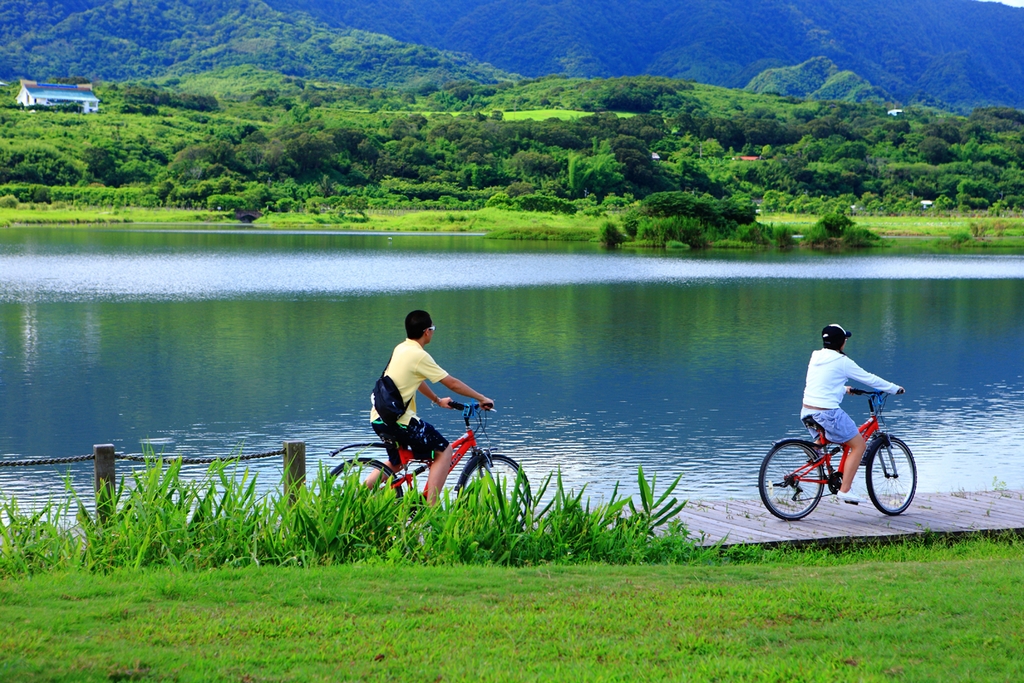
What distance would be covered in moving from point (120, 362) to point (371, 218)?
96184mm

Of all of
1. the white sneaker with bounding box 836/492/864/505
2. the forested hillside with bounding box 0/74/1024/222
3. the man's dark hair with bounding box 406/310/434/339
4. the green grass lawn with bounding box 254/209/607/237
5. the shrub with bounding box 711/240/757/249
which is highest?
the forested hillside with bounding box 0/74/1024/222

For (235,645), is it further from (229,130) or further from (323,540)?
Result: (229,130)

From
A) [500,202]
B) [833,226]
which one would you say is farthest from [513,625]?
[500,202]

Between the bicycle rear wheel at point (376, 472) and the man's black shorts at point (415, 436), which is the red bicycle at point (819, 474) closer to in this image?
the man's black shorts at point (415, 436)

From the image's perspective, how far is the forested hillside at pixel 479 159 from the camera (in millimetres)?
119938

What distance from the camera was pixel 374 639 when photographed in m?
5.10

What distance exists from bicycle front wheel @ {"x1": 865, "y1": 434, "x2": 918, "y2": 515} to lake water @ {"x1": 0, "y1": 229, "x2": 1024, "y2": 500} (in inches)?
104

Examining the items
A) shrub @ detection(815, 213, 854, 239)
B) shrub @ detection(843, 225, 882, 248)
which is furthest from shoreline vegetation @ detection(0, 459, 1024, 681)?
shrub @ detection(843, 225, 882, 248)

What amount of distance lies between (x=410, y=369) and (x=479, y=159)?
13459cm

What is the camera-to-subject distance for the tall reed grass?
665 cm

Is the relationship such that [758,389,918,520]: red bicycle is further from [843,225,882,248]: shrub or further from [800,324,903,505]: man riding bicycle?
[843,225,882,248]: shrub

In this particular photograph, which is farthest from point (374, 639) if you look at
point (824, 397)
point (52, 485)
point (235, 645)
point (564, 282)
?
point (564, 282)

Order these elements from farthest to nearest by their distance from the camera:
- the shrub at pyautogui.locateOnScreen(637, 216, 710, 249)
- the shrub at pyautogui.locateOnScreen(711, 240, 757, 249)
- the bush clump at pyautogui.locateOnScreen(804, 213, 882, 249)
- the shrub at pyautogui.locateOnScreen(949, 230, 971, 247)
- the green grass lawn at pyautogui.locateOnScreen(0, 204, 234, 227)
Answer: the green grass lawn at pyautogui.locateOnScreen(0, 204, 234, 227), the shrub at pyautogui.locateOnScreen(949, 230, 971, 247), the bush clump at pyautogui.locateOnScreen(804, 213, 882, 249), the shrub at pyautogui.locateOnScreen(711, 240, 757, 249), the shrub at pyautogui.locateOnScreen(637, 216, 710, 249)

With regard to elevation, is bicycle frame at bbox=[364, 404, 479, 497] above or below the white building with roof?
below
